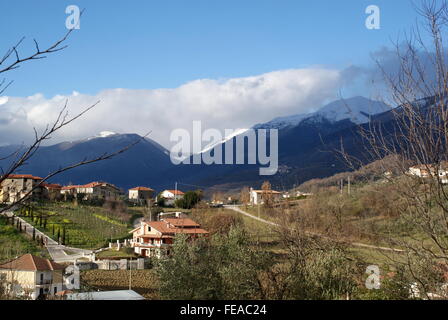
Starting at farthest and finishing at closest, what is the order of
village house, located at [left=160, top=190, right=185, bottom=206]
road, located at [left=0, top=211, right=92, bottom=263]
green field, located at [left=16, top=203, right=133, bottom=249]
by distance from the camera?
village house, located at [left=160, top=190, right=185, bottom=206], green field, located at [left=16, top=203, right=133, bottom=249], road, located at [left=0, top=211, right=92, bottom=263]

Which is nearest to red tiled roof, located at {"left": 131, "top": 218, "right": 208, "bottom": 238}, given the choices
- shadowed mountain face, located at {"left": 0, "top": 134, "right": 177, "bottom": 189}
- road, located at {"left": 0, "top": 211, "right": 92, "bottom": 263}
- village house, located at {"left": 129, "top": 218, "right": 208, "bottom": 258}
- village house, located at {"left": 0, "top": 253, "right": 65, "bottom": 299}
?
village house, located at {"left": 129, "top": 218, "right": 208, "bottom": 258}

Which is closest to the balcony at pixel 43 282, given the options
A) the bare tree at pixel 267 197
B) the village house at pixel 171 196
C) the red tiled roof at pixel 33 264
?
the red tiled roof at pixel 33 264

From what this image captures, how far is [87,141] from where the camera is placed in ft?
613

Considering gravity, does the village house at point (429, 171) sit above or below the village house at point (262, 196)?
below

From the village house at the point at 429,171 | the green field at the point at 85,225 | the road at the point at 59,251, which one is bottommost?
the road at the point at 59,251

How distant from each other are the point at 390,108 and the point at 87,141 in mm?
191877

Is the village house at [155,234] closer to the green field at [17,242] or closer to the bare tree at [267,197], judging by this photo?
the green field at [17,242]

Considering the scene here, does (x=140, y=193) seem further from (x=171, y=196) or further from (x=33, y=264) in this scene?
(x=33, y=264)

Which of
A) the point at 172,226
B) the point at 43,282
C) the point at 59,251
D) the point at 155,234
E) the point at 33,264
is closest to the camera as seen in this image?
the point at 43,282

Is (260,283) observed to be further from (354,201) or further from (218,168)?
(218,168)

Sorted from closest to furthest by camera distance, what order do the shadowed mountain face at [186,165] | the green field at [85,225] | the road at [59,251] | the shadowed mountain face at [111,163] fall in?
the road at [59,251] → the green field at [85,225] → the shadowed mountain face at [186,165] → the shadowed mountain face at [111,163]

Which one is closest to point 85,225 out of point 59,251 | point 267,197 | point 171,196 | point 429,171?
point 59,251

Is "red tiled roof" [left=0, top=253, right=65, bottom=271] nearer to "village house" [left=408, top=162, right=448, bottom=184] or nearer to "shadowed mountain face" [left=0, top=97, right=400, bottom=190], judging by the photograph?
"village house" [left=408, top=162, right=448, bottom=184]
